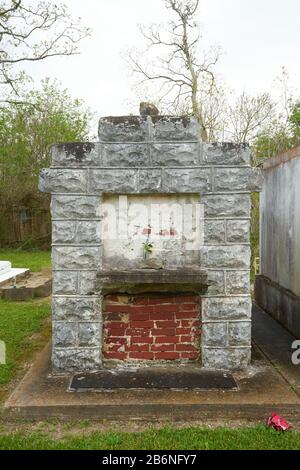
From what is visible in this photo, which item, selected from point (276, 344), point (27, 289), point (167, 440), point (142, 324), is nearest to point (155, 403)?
point (167, 440)

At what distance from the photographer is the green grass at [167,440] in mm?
3336

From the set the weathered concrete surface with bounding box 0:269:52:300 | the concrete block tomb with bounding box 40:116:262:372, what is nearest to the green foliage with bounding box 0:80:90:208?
the weathered concrete surface with bounding box 0:269:52:300

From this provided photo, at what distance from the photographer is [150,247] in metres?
4.73

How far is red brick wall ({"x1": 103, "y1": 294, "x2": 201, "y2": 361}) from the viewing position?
15.5 ft

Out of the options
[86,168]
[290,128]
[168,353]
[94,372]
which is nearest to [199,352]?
[168,353]

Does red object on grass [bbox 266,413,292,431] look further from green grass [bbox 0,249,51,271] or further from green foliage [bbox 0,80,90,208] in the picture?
green foliage [bbox 0,80,90,208]

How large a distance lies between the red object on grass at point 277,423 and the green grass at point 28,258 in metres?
9.96

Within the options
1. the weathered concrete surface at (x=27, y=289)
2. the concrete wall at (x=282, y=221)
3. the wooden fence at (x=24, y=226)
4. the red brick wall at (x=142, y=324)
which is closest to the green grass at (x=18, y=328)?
the weathered concrete surface at (x=27, y=289)

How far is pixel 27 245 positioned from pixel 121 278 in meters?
14.5

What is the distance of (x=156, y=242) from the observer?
4.74 m

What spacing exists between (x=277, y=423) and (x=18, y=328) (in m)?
4.30

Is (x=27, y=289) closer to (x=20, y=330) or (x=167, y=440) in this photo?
(x=20, y=330)

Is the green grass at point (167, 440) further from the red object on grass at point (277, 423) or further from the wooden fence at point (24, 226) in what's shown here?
the wooden fence at point (24, 226)

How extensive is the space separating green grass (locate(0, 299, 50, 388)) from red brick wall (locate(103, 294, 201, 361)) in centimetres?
114
